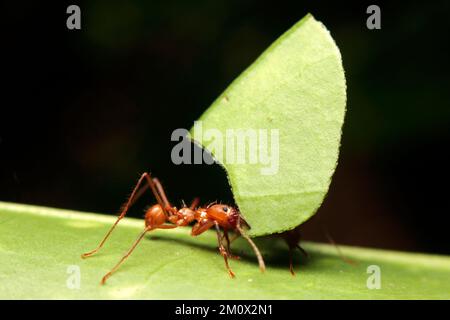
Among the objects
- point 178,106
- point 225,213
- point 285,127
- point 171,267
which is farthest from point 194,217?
point 178,106

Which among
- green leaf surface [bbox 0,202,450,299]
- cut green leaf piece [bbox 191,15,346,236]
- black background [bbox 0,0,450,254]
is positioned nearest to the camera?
green leaf surface [bbox 0,202,450,299]

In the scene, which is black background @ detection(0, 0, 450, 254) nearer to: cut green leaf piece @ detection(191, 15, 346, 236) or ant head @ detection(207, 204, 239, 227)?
ant head @ detection(207, 204, 239, 227)

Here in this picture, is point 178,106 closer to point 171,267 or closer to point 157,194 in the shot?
point 157,194

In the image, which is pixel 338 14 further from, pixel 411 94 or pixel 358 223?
pixel 358 223

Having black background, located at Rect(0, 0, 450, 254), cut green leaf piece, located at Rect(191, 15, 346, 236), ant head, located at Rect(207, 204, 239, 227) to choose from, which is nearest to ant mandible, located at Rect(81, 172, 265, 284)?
ant head, located at Rect(207, 204, 239, 227)

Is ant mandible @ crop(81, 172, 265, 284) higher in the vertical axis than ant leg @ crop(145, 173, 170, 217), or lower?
lower

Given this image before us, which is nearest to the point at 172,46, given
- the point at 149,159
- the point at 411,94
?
the point at 149,159
